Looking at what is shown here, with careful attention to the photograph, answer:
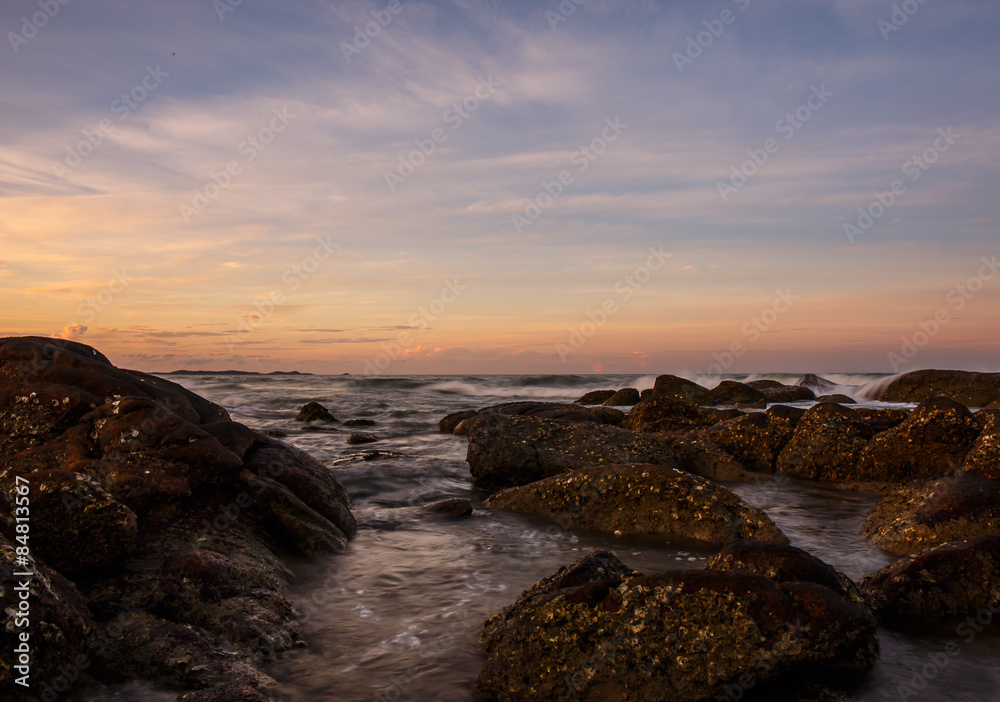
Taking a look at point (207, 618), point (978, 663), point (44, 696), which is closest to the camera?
point (44, 696)

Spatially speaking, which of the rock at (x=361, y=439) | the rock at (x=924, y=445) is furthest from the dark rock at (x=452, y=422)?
the rock at (x=924, y=445)

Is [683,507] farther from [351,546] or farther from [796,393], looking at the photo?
[796,393]

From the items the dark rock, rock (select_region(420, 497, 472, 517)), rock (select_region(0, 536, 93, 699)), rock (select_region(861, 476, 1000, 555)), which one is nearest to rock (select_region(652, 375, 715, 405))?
the dark rock

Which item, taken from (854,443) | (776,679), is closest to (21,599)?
(776,679)

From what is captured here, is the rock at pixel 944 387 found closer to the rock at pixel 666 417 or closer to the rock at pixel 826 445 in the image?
the rock at pixel 666 417

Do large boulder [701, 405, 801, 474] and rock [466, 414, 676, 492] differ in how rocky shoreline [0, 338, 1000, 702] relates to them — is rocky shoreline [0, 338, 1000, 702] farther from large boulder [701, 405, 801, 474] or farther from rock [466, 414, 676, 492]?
large boulder [701, 405, 801, 474]

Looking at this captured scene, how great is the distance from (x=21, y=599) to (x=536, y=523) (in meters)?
4.94

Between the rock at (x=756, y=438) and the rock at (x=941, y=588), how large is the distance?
6.23 metres

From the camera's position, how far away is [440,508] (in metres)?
8.10

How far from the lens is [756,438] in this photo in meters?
11.1

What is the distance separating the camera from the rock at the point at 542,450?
9.27 metres

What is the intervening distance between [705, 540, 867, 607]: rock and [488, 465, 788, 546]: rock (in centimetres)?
240

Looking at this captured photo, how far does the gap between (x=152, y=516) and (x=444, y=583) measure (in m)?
2.40

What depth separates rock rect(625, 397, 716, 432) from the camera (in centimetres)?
1375
